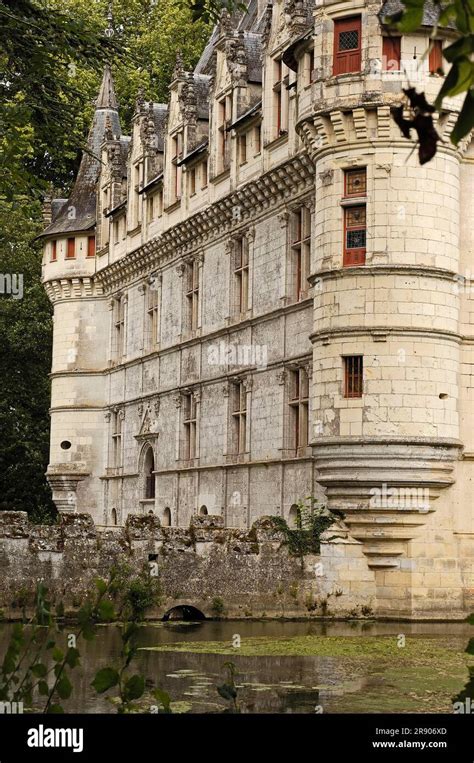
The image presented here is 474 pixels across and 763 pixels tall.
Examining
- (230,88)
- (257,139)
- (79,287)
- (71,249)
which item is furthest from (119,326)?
(257,139)

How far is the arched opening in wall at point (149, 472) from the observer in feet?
119

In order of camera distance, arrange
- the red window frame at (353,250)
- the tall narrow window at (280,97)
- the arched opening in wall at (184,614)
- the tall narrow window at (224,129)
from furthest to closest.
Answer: the tall narrow window at (224,129)
the tall narrow window at (280,97)
the red window frame at (353,250)
the arched opening in wall at (184,614)

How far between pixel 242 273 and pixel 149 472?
7.99 meters

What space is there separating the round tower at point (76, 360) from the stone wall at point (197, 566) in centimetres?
1893

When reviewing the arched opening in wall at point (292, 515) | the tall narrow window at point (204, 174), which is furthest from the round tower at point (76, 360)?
the arched opening in wall at point (292, 515)

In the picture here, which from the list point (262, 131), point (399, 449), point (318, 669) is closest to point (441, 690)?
point (318, 669)

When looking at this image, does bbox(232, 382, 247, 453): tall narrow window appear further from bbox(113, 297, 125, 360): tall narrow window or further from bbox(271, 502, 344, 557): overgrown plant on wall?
bbox(113, 297, 125, 360): tall narrow window

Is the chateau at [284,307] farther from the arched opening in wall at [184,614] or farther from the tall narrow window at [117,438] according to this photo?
the arched opening in wall at [184,614]

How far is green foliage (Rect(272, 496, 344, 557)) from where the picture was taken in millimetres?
21641

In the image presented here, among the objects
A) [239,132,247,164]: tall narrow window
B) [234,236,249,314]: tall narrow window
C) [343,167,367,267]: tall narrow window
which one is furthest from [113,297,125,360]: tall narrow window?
[343,167,367,267]: tall narrow window

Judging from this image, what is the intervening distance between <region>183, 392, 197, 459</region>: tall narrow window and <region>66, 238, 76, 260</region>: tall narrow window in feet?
31.4

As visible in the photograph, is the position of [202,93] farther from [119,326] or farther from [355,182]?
[355,182]

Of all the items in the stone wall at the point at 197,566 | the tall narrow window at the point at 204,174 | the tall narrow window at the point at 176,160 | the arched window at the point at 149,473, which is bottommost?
the stone wall at the point at 197,566

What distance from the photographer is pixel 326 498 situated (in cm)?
2366
